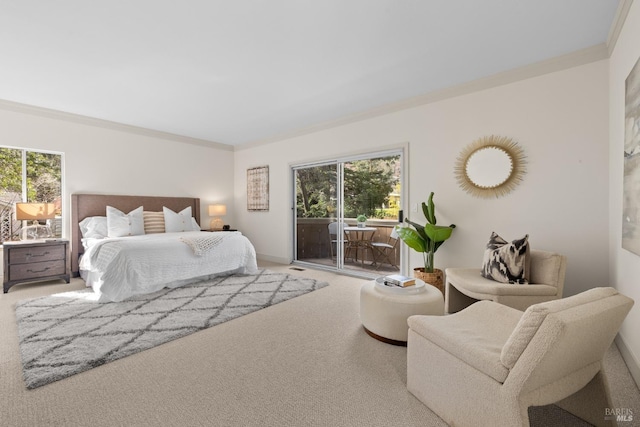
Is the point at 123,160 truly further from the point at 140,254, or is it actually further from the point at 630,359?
the point at 630,359

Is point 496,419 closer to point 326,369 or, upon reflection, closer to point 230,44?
point 326,369

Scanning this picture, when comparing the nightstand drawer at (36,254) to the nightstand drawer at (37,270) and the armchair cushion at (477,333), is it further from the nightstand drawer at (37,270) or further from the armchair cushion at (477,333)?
the armchair cushion at (477,333)

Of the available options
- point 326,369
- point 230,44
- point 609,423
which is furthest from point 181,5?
point 609,423

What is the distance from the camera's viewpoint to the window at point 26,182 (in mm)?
4148

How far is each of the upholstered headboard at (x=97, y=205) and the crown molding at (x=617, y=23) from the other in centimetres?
641

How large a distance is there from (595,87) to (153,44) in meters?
4.26

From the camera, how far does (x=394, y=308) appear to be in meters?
2.32

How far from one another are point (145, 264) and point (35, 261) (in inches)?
70.2

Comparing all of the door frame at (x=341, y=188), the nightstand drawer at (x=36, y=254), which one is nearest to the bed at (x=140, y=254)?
the nightstand drawer at (x=36, y=254)

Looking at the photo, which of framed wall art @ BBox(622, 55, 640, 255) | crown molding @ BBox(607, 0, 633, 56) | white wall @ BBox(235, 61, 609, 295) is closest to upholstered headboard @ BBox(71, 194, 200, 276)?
white wall @ BBox(235, 61, 609, 295)

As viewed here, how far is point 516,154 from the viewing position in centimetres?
316

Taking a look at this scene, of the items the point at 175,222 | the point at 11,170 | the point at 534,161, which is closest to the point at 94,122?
the point at 11,170

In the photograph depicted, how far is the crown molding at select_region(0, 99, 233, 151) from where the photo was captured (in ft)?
13.3

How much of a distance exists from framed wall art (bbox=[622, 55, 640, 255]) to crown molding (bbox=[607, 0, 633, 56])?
544 millimetres
